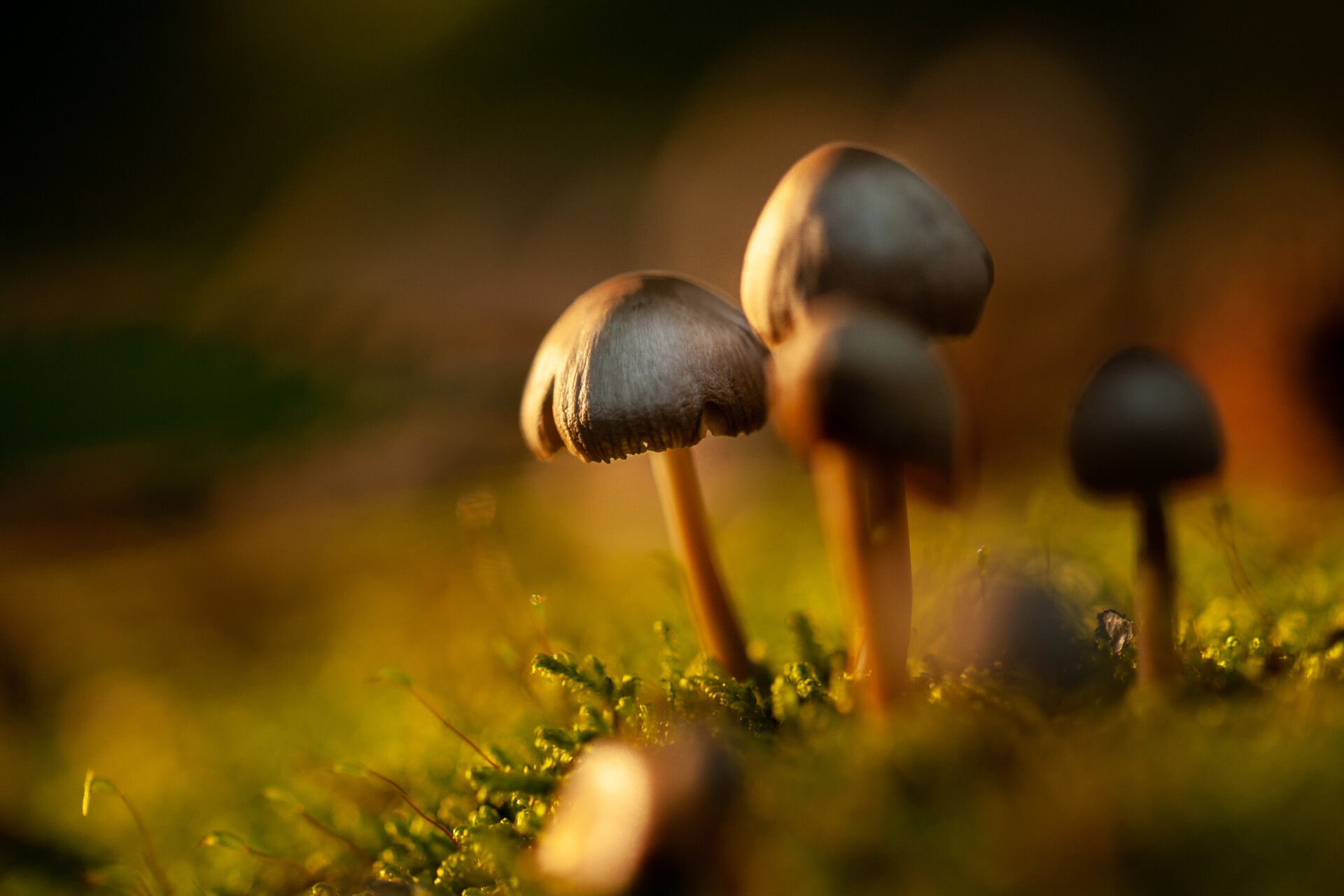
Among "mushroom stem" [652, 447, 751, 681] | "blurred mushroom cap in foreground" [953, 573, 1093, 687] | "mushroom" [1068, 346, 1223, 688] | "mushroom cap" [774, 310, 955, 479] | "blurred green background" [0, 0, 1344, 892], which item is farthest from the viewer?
"blurred green background" [0, 0, 1344, 892]

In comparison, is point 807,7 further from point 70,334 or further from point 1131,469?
point 1131,469

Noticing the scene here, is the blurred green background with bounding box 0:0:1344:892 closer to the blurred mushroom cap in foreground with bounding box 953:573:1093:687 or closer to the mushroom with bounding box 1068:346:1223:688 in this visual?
the blurred mushroom cap in foreground with bounding box 953:573:1093:687

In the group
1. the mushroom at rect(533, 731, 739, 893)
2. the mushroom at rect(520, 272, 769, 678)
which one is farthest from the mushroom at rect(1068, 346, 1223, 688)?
the mushroom at rect(533, 731, 739, 893)

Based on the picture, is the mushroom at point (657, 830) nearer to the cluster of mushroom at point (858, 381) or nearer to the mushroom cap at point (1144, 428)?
the cluster of mushroom at point (858, 381)

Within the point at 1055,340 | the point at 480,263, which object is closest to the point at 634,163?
the point at 480,263

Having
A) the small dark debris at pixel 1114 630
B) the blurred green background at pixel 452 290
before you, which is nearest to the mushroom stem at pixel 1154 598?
the small dark debris at pixel 1114 630

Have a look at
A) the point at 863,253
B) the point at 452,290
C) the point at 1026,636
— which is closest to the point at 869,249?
the point at 863,253
